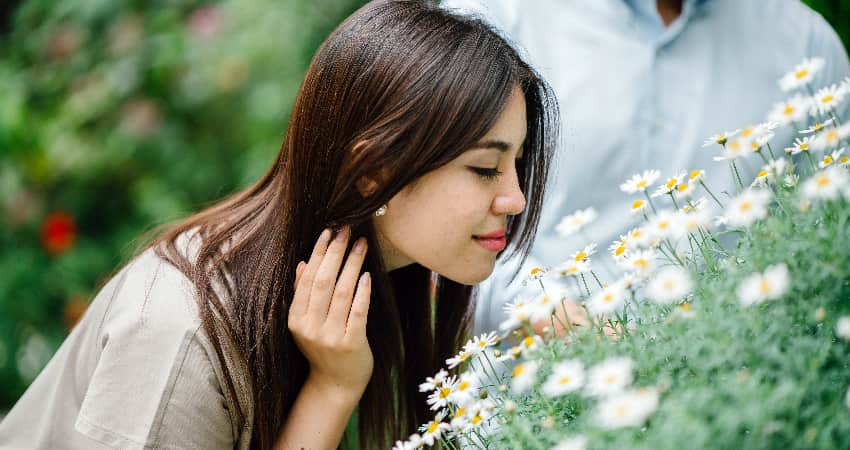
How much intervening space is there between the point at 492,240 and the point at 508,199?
3.2 inches

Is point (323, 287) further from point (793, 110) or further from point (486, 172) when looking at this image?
point (793, 110)

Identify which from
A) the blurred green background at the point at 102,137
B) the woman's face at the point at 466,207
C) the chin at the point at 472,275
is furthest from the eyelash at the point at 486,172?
the blurred green background at the point at 102,137

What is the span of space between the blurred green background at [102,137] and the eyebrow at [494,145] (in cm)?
187

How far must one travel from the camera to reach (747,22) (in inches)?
76.0

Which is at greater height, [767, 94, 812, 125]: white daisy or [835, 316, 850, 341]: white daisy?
[767, 94, 812, 125]: white daisy

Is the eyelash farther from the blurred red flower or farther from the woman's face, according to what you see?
the blurred red flower

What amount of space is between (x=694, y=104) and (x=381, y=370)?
0.82m

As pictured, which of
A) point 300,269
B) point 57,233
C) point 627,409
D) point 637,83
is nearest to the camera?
point 627,409

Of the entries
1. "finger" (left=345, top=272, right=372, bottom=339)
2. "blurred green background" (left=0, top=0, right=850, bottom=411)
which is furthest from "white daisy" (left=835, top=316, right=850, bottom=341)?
"blurred green background" (left=0, top=0, right=850, bottom=411)

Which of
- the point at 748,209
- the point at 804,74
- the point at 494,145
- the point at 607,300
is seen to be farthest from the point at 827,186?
the point at 494,145

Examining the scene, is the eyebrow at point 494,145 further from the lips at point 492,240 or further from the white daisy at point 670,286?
the white daisy at point 670,286

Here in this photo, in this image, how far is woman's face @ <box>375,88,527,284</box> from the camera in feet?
4.48

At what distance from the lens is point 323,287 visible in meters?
1.39

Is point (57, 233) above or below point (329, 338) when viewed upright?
below
